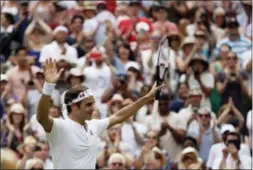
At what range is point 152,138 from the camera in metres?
16.1

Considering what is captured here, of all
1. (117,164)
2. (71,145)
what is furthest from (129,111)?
(117,164)

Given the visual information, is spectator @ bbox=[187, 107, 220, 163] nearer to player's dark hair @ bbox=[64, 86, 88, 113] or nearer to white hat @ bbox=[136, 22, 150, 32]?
white hat @ bbox=[136, 22, 150, 32]

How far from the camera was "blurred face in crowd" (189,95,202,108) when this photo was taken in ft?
56.1

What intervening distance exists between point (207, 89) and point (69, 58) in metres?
2.52

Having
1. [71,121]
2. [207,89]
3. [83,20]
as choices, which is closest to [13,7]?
[83,20]

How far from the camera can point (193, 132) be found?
1661 centimetres

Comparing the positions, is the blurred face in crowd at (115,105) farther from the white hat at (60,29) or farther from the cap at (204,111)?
the white hat at (60,29)

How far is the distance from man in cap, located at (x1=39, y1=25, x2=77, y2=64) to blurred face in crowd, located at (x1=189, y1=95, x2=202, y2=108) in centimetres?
245

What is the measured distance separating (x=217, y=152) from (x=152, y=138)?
103 centimetres

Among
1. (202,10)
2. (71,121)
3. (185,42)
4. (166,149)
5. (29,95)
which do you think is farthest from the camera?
(202,10)

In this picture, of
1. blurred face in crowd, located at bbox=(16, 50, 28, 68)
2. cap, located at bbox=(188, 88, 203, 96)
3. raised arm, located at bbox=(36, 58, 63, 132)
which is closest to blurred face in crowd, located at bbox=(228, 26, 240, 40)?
cap, located at bbox=(188, 88, 203, 96)

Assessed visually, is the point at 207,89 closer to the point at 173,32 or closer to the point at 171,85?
the point at 171,85

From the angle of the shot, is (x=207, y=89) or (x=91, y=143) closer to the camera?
(x=91, y=143)

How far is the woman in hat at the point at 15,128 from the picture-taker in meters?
16.7
